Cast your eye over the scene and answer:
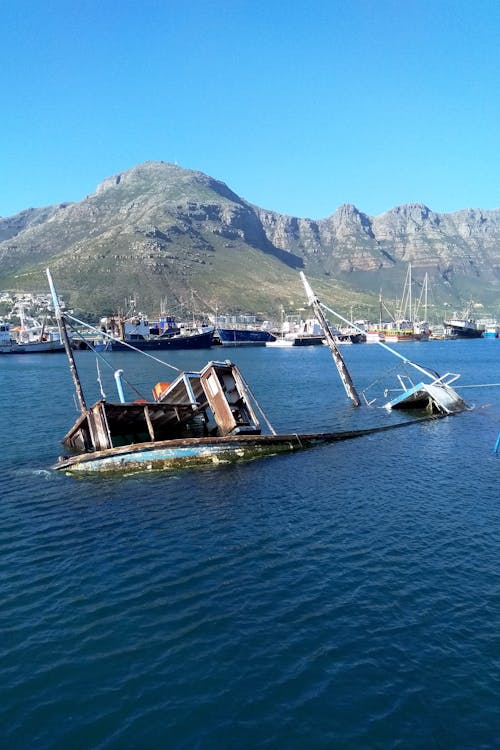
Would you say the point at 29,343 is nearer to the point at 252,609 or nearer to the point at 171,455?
the point at 171,455

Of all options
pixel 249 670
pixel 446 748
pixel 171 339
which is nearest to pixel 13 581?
pixel 249 670

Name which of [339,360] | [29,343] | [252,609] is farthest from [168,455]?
[29,343]

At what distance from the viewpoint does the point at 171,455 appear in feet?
105

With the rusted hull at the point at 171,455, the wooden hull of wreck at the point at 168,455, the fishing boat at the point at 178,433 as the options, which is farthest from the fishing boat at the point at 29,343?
the wooden hull of wreck at the point at 168,455

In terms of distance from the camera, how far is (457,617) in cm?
1520

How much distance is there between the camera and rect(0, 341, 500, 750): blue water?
11.5m

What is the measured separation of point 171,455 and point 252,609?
1708cm

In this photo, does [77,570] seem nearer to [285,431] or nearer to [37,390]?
[285,431]

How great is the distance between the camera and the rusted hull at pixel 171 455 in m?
→ 31.5

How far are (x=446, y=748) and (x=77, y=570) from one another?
12.5 meters

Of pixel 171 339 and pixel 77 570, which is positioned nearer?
pixel 77 570

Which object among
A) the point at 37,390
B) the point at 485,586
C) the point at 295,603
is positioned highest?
the point at 37,390

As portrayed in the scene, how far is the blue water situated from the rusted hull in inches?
68.0

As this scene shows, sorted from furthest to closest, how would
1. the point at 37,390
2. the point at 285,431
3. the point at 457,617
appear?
the point at 37,390 < the point at 285,431 < the point at 457,617
